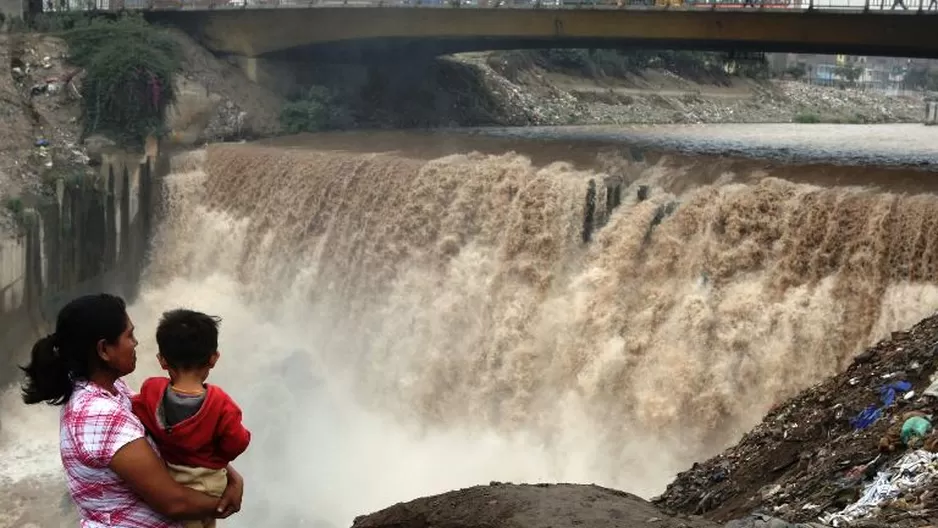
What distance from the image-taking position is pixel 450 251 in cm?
1756

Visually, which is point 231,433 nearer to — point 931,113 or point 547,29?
point 547,29

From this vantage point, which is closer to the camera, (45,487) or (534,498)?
(534,498)

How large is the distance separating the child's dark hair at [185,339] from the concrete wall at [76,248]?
1731 cm

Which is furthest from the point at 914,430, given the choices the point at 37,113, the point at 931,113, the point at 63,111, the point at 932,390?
the point at 931,113

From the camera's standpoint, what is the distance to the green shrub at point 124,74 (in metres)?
24.6

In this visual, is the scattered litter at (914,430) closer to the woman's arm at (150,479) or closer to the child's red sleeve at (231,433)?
the child's red sleeve at (231,433)

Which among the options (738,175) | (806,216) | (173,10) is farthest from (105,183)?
(806,216)

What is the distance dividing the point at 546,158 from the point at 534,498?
576 inches

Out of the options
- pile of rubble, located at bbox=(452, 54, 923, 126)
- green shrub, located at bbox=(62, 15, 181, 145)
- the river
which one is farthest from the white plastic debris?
pile of rubble, located at bbox=(452, 54, 923, 126)

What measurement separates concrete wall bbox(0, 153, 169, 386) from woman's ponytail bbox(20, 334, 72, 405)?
17.1 meters

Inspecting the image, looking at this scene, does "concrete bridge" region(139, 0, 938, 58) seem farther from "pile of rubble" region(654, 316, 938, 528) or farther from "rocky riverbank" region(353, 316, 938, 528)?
"rocky riverbank" region(353, 316, 938, 528)

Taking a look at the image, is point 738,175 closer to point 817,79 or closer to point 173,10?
point 173,10

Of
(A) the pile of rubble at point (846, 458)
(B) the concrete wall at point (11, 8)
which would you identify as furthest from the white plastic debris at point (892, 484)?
(B) the concrete wall at point (11, 8)

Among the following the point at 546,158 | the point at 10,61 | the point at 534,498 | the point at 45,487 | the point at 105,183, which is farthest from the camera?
the point at 10,61
